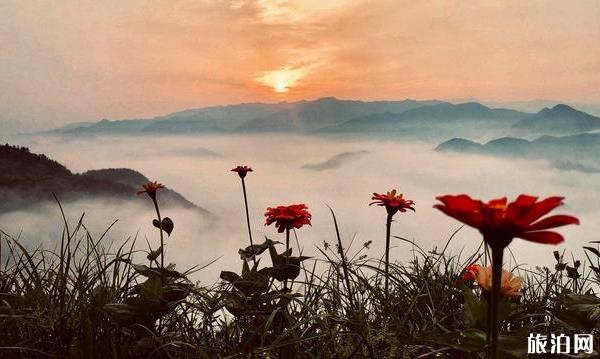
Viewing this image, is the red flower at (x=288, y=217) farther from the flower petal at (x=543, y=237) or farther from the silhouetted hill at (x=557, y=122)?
the silhouetted hill at (x=557, y=122)

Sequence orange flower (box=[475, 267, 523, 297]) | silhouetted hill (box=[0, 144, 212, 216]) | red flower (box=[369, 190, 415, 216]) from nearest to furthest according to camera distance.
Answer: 1. orange flower (box=[475, 267, 523, 297])
2. red flower (box=[369, 190, 415, 216])
3. silhouetted hill (box=[0, 144, 212, 216])

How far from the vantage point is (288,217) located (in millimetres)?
1710

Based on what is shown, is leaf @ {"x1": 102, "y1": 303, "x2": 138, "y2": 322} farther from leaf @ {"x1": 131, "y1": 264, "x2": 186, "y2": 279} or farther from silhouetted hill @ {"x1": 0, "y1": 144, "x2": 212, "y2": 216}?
silhouetted hill @ {"x1": 0, "y1": 144, "x2": 212, "y2": 216}

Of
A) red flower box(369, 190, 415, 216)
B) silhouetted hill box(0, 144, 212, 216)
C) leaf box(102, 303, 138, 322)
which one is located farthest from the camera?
silhouetted hill box(0, 144, 212, 216)

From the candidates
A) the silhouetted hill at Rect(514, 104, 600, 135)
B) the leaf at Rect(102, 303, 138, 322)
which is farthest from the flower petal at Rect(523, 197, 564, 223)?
the silhouetted hill at Rect(514, 104, 600, 135)

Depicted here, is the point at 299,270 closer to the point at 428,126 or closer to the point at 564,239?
the point at 564,239

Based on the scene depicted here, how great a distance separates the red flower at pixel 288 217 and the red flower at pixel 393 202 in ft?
0.68

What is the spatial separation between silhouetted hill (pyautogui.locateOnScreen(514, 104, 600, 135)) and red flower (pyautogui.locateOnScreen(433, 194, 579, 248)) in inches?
1700

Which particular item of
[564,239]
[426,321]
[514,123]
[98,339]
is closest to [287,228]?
[426,321]

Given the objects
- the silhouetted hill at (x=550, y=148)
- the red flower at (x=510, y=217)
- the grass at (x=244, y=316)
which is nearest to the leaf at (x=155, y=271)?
the grass at (x=244, y=316)

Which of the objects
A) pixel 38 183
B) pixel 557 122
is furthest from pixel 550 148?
pixel 38 183

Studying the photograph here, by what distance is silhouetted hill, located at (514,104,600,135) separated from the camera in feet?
137

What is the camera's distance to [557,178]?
39250 millimetres

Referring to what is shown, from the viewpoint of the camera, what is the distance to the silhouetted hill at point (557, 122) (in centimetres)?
4188
